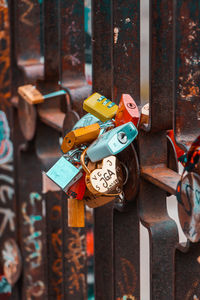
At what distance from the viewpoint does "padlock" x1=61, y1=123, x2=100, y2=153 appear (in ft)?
3.62

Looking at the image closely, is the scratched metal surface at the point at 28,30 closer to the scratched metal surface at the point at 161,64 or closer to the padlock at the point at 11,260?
the padlock at the point at 11,260

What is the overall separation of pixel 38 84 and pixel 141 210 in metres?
0.66

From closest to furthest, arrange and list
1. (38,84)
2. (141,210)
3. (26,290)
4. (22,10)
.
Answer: (141,210) → (38,84) → (22,10) → (26,290)

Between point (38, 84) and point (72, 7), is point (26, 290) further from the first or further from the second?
point (72, 7)

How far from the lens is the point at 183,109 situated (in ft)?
3.41

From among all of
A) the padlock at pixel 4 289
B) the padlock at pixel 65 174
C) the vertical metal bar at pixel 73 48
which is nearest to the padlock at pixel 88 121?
the padlock at pixel 65 174

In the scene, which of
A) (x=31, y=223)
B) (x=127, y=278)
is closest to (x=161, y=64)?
(x=127, y=278)

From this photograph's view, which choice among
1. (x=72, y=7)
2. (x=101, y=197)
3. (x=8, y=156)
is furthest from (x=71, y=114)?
(x=8, y=156)

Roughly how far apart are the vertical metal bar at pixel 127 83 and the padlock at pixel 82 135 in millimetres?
103

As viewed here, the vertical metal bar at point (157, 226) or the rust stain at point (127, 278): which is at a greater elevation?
the vertical metal bar at point (157, 226)

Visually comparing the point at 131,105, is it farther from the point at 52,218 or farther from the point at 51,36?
the point at 52,218

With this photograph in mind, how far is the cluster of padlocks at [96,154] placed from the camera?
103cm

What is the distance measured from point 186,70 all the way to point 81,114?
47 centimetres

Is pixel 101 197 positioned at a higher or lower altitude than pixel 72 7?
lower
